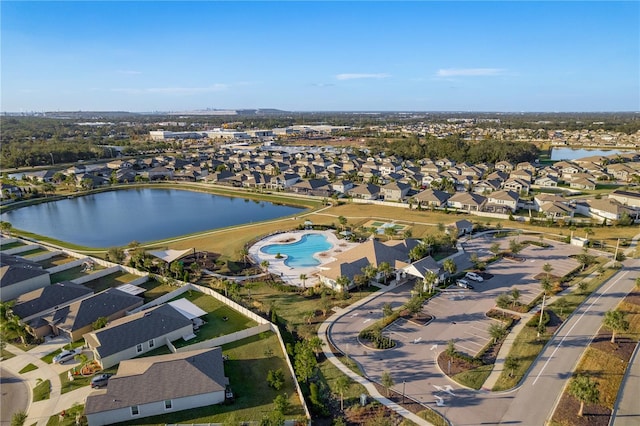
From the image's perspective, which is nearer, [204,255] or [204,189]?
[204,255]

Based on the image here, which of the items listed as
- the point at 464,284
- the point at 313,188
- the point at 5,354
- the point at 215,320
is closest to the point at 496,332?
the point at 464,284

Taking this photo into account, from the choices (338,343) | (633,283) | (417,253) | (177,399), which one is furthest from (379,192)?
(177,399)

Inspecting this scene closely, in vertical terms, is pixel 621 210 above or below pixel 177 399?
above

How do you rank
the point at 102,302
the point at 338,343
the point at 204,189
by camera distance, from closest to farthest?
the point at 338,343 → the point at 102,302 → the point at 204,189

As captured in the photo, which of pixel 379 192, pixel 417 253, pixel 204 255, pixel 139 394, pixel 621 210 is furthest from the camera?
pixel 379 192

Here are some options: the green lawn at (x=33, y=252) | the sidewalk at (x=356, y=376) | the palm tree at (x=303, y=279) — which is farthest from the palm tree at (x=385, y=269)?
the green lawn at (x=33, y=252)

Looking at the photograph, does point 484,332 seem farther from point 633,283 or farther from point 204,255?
point 204,255

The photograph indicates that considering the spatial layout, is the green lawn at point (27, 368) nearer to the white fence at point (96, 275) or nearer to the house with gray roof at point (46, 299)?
the house with gray roof at point (46, 299)
